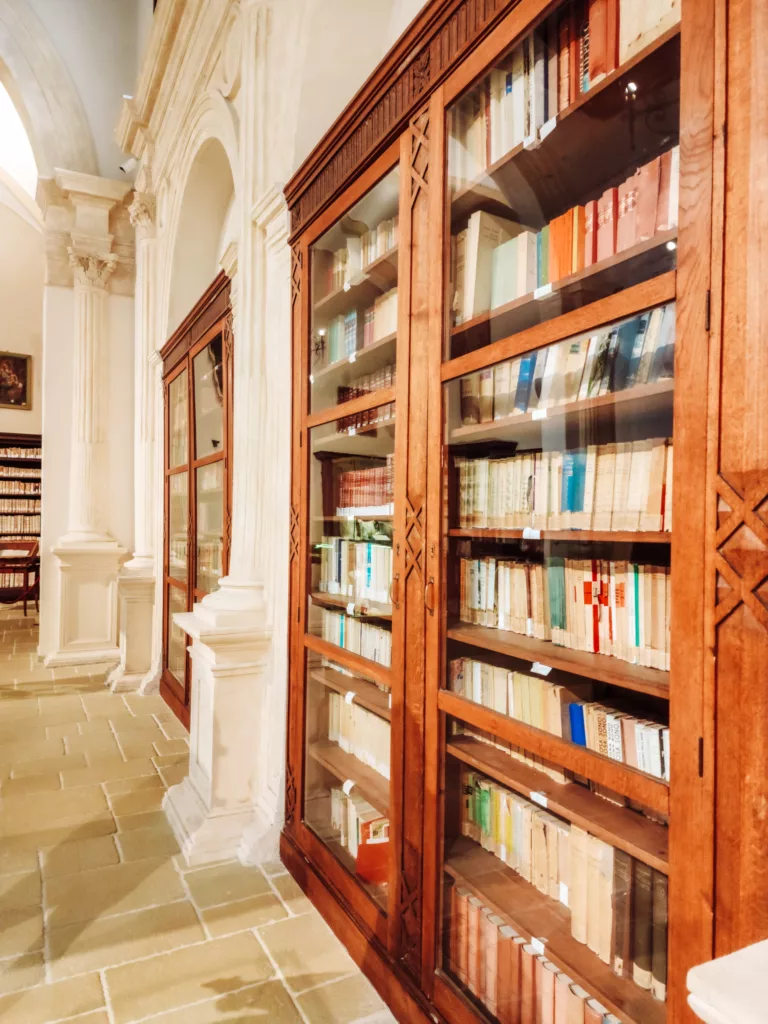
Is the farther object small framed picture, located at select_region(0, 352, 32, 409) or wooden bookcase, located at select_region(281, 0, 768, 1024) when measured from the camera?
small framed picture, located at select_region(0, 352, 32, 409)

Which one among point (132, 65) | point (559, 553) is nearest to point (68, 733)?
point (559, 553)

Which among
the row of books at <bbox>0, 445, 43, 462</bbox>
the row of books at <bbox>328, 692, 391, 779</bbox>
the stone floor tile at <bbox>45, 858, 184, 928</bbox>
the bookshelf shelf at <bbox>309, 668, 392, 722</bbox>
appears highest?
the row of books at <bbox>0, 445, 43, 462</bbox>

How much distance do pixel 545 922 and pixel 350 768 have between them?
968 mm

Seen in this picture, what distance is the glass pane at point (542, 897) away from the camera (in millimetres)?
1239

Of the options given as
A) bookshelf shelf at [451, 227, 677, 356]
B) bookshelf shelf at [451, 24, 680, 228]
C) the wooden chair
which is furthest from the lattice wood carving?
the wooden chair

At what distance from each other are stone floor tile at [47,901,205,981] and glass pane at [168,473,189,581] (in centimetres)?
243

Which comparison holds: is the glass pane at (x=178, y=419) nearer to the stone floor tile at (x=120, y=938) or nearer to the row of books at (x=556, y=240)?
the stone floor tile at (x=120, y=938)

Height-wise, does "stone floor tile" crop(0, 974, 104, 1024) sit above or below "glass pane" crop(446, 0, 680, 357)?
below

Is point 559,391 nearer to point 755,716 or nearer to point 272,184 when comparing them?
point 755,716

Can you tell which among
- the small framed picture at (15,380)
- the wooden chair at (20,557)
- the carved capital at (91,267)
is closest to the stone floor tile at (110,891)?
the carved capital at (91,267)

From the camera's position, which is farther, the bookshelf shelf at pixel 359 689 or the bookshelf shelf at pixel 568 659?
the bookshelf shelf at pixel 359 689

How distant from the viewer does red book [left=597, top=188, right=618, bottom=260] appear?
1.36 m

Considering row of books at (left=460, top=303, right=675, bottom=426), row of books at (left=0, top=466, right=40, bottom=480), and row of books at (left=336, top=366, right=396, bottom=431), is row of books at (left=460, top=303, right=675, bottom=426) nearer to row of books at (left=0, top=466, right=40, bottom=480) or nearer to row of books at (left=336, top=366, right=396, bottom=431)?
row of books at (left=336, top=366, right=396, bottom=431)

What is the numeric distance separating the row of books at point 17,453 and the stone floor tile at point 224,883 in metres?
8.96
